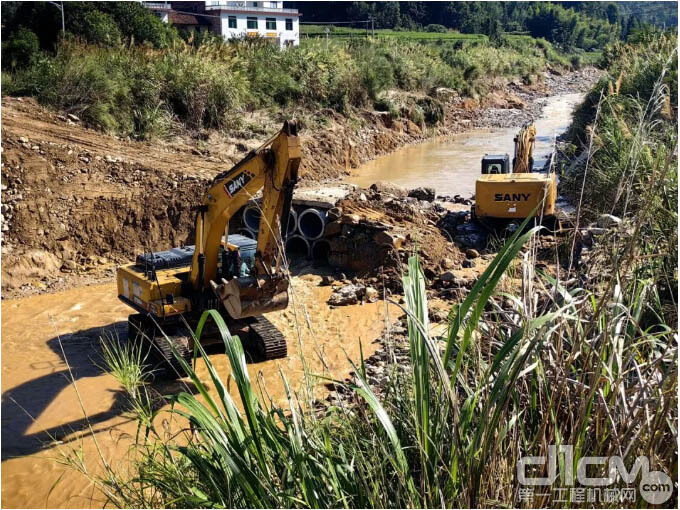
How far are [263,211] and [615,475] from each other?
671 centimetres

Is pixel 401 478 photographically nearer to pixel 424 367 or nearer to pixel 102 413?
pixel 424 367

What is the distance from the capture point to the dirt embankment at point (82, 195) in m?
14.0

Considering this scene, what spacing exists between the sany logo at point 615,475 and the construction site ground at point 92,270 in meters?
5.44

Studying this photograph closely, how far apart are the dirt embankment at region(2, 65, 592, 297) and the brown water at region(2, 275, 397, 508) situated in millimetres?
1199

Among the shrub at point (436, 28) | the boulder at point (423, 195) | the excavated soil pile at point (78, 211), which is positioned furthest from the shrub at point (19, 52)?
the shrub at point (436, 28)

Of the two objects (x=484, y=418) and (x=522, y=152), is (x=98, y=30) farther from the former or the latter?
(x=484, y=418)

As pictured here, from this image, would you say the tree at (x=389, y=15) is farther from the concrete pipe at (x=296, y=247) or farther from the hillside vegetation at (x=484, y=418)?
the hillside vegetation at (x=484, y=418)

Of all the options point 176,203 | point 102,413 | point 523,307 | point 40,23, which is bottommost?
point 102,413

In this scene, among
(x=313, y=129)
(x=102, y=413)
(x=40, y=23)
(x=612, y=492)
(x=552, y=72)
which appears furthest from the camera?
(x=552, y=72)

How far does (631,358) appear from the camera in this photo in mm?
2717

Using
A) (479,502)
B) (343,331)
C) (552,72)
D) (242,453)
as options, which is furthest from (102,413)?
(552,72)

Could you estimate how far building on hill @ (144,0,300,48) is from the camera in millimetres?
44781

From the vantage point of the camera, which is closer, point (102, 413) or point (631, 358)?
point (631, 358)

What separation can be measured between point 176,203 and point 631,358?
1439cm
